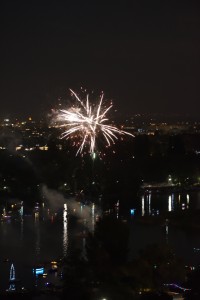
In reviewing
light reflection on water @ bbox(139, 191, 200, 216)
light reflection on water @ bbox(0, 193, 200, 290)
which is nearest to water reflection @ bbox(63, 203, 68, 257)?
light reflection on water @ bbox(0, 193, 200, 290)

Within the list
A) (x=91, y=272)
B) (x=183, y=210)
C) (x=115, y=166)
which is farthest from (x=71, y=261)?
(x=115, y=166)

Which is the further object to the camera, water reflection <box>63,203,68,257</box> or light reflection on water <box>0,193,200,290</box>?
water reflection <box>63,203,68,257</box>

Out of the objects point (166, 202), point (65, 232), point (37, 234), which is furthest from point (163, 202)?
point (37, 234)

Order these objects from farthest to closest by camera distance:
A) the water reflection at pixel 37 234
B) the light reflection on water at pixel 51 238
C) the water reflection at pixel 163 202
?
1. the water reflection at pixel 163 202
2. the water reflection at pixel 37 234
3. the light reflection on water at pixel 51 238

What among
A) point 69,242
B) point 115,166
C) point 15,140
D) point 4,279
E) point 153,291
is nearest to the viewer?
point 153,291

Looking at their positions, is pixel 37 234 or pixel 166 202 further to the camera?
pixel 166 202

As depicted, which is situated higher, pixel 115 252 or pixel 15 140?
pixel 15 140

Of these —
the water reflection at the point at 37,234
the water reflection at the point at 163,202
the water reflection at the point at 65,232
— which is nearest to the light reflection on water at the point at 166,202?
the water reflection at the point at 163,202

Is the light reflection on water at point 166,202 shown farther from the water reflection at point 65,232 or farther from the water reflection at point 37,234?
the water reflection at point 37,234

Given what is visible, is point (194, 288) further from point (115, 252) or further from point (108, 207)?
point (108, 207)

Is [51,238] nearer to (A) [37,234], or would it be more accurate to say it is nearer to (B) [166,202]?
(A) [37,234]

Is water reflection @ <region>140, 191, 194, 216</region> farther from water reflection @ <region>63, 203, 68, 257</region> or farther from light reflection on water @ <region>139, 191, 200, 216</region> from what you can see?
water reflection @ <region>63, 203, 68, 257</region>
